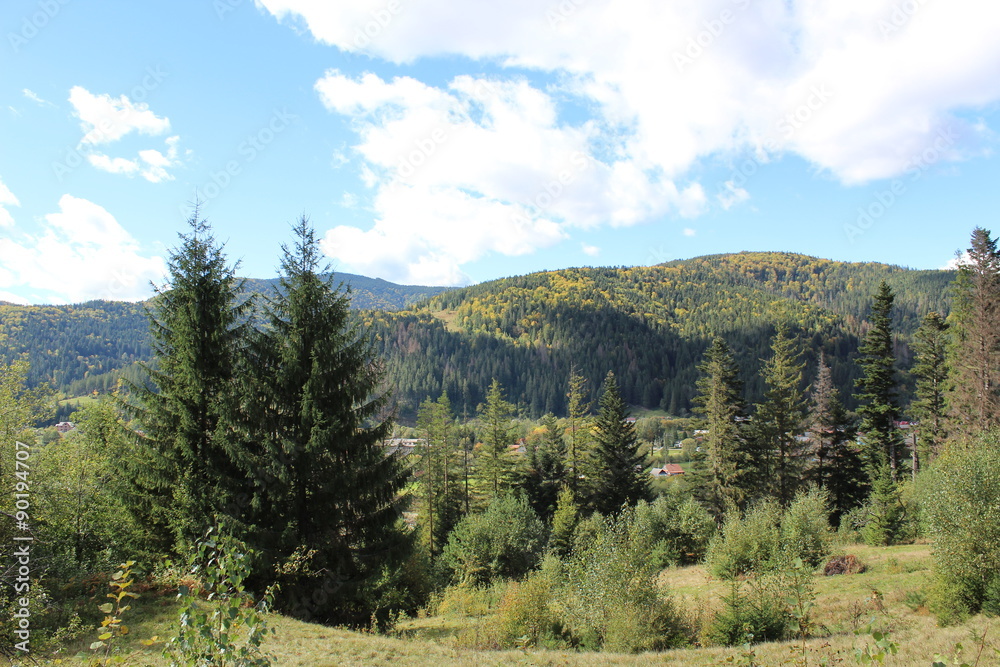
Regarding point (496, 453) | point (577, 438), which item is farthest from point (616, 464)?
point (496, 453)

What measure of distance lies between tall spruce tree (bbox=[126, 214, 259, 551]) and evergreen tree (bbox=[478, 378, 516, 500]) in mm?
26653

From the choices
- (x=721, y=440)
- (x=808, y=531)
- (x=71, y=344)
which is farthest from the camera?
(x=71, y=344)

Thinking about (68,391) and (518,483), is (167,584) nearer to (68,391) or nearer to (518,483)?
(518,483)

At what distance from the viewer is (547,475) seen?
41469 millimetres

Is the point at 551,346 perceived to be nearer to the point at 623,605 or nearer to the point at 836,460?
the point at 836,460

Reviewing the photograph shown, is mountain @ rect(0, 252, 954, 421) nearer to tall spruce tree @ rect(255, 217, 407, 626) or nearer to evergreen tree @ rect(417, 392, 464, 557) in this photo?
evergreen tree @ rect(417, 392, 464, 557)

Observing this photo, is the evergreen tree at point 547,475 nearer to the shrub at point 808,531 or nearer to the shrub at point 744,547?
the shrub at point 744,547

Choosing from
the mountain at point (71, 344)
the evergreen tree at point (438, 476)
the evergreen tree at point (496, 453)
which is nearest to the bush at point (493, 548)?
the evergreen tree at point (438, 476)

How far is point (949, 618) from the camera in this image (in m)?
13.1

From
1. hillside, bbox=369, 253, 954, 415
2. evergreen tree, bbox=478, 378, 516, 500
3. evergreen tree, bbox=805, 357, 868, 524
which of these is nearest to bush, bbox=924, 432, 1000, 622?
evergreen tree, bbox=805, 357, 868, 524

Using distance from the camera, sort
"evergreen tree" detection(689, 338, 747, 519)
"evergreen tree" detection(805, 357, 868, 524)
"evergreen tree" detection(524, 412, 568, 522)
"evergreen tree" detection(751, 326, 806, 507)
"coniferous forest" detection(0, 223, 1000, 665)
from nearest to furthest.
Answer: "coniferous forest" detection(0, 223, 1000, 665) → "evergreen tree" detection(689, 338, 747, 519) → "evergreen tree" detection(751, 326, 806, 507) → "evergreen tree" detection(805, 357, 868, 524) → "evergreen tree" detection(524, 412, 568, 522)

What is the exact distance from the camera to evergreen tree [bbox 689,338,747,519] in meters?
30.7

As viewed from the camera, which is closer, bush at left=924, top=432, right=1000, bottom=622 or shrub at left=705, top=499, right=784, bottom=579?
bush at left=924, top=432, right=1000, bottom=622

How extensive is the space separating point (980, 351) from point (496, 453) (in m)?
29.5
